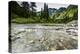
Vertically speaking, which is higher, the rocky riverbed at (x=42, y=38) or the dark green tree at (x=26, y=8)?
the dark green tree at (x=26, y=8)

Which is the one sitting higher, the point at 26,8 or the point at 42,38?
the point at 26,8

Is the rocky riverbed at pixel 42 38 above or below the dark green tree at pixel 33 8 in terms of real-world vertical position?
below

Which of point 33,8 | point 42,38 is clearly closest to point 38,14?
point 33,8

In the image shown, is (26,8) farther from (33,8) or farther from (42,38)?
(42,38)

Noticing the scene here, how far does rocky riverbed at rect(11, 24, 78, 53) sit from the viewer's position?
1641 mm

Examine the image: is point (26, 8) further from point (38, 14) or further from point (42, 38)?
point (42, 38)

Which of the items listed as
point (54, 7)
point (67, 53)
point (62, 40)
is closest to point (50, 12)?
point (54, 7)

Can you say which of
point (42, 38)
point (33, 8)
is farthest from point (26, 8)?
point (42, 38)

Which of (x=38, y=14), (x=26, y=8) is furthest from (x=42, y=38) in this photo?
(x=26, y=8)

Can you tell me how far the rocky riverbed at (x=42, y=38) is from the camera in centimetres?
164

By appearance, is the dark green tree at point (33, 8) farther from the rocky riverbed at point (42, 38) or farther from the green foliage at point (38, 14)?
the rocky riverbed at point (42, 38)

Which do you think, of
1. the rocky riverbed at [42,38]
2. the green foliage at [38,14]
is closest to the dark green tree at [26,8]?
the green foliage at [38,14]

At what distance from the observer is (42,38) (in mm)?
1711

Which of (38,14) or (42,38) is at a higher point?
(38,14)
